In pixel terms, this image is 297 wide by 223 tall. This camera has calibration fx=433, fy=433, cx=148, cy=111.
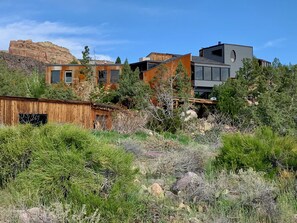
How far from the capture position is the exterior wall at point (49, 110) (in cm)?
2611

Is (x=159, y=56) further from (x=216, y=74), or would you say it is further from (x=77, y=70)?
(x=77, y=70)

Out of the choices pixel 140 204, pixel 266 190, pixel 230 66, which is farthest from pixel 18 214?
pixel 230 66

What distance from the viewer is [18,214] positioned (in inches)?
193

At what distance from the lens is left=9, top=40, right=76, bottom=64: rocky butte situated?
112 metres

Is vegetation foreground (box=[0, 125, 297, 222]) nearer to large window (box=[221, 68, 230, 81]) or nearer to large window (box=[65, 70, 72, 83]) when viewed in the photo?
large window (box=[65, 70, 72, 83])

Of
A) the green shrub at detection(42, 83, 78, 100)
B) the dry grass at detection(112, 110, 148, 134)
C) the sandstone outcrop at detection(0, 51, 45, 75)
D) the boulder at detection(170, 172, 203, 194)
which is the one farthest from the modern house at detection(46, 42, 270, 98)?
the sandstone outcrop at detection(0, 51, 45, 75)

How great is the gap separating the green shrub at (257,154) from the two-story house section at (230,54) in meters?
46.3

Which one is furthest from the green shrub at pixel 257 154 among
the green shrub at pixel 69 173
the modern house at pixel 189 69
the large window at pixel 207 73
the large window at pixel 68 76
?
the large window at pixel 207 73

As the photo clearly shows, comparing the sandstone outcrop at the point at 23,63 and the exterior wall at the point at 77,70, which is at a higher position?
the sandstone outcrop at the point at 23,63

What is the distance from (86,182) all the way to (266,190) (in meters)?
2.52

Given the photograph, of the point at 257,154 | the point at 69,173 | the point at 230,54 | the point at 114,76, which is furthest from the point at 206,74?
the point at 69,173

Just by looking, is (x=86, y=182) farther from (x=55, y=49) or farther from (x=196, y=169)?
(x=55, y=49)

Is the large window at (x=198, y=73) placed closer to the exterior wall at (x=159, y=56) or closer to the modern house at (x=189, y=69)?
the modern house at (x=189, y=69)

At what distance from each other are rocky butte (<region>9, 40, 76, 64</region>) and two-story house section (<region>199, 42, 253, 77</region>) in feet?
206
